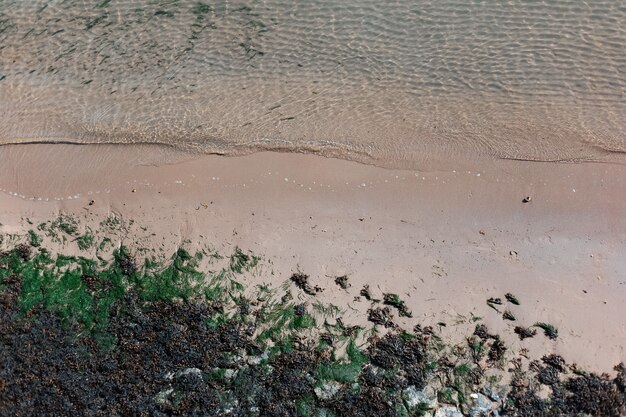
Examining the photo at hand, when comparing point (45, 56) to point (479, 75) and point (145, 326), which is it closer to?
point (145, 326)

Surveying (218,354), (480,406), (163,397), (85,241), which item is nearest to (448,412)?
(480,406)

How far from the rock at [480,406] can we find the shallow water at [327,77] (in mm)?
3038

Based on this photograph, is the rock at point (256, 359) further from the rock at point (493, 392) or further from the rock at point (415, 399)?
the rock at point (493, 392)

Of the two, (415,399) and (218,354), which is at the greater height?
(218,354)

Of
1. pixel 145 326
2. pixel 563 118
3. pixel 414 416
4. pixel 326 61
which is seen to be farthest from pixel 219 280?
pixel 563 118

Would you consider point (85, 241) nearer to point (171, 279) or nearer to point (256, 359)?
point (171, 279)

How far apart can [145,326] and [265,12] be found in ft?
15.3

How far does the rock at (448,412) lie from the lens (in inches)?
216

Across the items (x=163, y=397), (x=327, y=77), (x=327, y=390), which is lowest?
(x=163, y=397)

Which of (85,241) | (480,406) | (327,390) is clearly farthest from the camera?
(85,241)

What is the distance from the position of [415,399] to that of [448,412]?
42cm

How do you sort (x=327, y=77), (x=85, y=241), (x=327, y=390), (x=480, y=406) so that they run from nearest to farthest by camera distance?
(x=480, y=406) < (x=327, y=390) < (x=85, y=241) < (x=327, y=77)

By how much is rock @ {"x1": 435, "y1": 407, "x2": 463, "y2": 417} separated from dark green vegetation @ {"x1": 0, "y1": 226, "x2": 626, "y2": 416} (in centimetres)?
10

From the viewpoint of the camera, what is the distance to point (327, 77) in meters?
6.28
